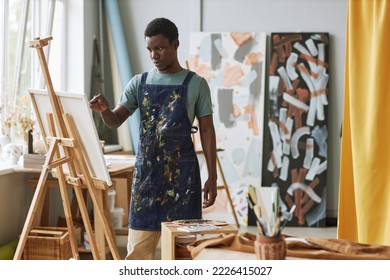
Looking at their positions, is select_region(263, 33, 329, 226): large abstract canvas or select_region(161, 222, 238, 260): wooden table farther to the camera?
select_region(263, 33, 329, 226): large abstract canvas

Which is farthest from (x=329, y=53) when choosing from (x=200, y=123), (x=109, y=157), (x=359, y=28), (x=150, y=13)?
(x=200, y=123)

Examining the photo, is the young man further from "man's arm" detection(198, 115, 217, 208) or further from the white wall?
the white wall

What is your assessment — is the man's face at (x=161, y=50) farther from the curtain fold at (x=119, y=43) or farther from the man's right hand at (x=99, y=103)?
the curtain fold at (x=119, y=43)

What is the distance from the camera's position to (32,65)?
604cm

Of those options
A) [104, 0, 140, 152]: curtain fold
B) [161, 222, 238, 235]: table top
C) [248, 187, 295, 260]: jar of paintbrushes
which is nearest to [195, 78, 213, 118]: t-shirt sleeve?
[161, 222, 238, 235]: table top

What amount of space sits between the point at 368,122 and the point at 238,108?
289 cm

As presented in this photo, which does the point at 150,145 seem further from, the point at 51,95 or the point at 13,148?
the point at 13,148

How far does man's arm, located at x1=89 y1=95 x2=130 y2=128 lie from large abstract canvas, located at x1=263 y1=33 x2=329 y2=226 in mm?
3407

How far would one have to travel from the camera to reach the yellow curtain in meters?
A: 3.78

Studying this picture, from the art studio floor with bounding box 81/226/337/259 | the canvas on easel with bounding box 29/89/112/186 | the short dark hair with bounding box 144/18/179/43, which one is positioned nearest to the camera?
the short dark hair with bounding box 144/18/179/43

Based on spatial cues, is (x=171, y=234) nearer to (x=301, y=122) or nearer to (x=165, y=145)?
(x=165, y=145)

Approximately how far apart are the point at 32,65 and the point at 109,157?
42.5 inches

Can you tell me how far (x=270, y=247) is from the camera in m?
2.08

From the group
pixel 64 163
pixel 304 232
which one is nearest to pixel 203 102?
pixel 64 163
